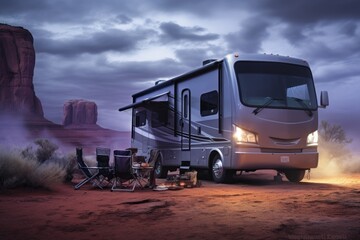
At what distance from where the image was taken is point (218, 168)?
456 inches

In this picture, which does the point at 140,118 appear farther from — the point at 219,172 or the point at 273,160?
the point at 273,160

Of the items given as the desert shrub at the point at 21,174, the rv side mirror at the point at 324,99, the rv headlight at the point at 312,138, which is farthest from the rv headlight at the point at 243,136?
the desert shrub at the point at 21,174

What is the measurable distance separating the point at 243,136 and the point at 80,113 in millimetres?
63240

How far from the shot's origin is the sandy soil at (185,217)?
16.1 feet

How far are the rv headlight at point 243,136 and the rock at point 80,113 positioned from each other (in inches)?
2446

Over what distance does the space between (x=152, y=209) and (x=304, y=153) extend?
5.86 meters

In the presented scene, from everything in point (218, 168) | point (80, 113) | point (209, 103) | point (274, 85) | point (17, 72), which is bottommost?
point (218, 168)

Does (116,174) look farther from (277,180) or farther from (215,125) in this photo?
(277,180)

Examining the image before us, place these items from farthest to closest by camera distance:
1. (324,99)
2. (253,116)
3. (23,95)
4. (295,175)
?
(23,95), (295,175), (324,99), (253,116)

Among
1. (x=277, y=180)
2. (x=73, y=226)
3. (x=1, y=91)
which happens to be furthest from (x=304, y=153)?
(x=1, y=91)

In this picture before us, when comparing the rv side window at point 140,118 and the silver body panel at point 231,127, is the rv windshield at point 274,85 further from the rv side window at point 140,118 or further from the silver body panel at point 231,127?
the rv side window at point 140,118

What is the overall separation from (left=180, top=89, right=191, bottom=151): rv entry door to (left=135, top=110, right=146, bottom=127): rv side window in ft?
12.7

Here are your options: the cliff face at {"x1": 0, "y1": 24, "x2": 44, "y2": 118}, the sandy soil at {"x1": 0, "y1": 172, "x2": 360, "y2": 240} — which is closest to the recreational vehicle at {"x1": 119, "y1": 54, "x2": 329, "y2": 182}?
the sandy soil at {"x1": 0, "y1": 172, "x2": 360, "y2": 240}

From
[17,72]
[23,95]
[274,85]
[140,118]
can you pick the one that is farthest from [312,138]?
[17,72]
